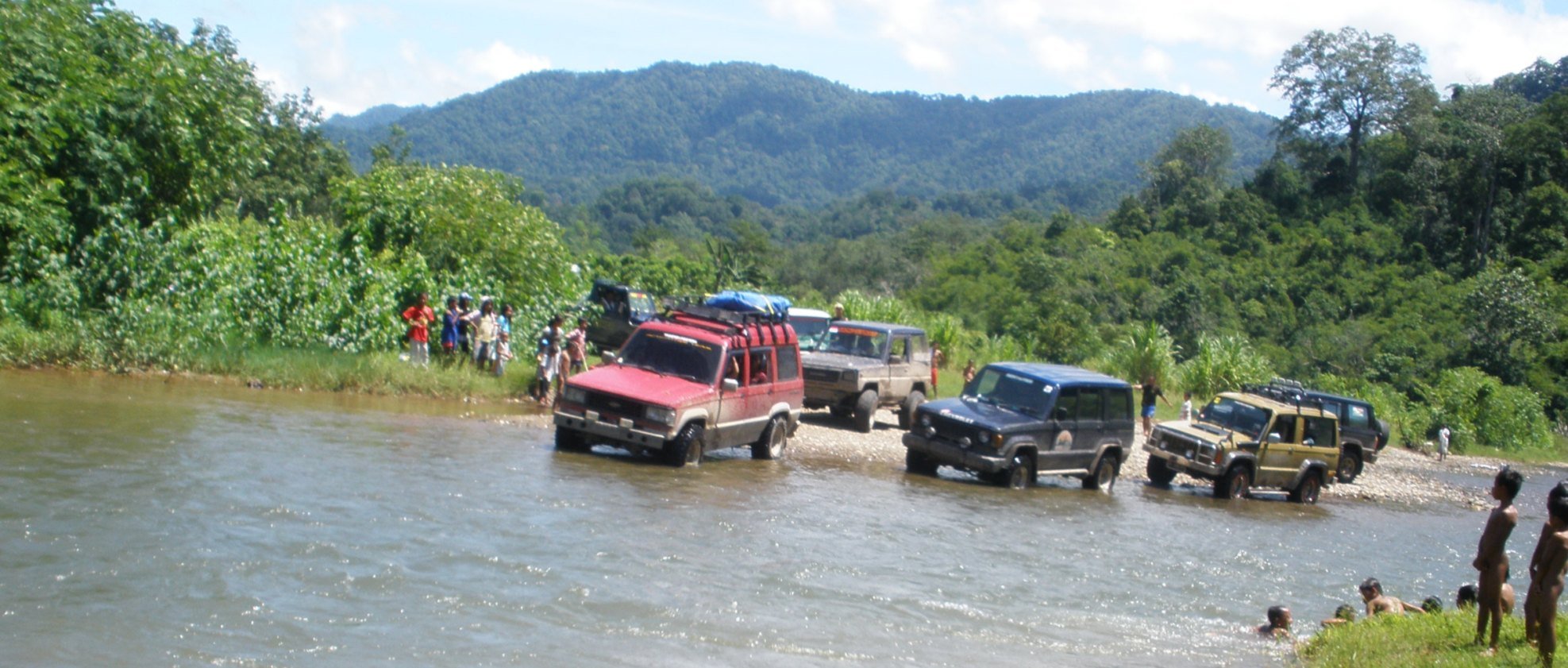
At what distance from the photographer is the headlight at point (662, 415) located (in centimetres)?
1509

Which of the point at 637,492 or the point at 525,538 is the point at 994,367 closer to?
the point at 637,492

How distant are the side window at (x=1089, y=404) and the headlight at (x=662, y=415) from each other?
6388 mm

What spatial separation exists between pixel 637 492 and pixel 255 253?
36.2 ft

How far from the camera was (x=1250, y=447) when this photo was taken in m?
20.4

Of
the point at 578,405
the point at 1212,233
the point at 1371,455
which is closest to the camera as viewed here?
the point at 578,405

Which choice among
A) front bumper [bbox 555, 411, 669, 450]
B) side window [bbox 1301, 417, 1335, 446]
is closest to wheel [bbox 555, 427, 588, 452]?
front bumper [bbox 555, 411, 669, 450]

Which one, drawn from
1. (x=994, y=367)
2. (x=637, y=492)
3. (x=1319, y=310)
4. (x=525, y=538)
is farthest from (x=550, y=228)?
(x=1319, y=310)

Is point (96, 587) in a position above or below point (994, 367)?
below

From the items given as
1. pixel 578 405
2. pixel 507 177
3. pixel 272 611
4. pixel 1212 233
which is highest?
pixel 1212 233

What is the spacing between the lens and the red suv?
15.2 metres

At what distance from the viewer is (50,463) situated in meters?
11.8

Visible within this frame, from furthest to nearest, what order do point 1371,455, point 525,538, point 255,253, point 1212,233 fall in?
point 1212,233
point 1371,455
point 255,253
point 525,538

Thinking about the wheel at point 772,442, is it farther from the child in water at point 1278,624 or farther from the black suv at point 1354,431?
the black suv at point 1354,431

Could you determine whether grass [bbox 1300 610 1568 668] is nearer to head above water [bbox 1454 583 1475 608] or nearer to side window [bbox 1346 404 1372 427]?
head above water [bbox 1454 583 1475 608]
